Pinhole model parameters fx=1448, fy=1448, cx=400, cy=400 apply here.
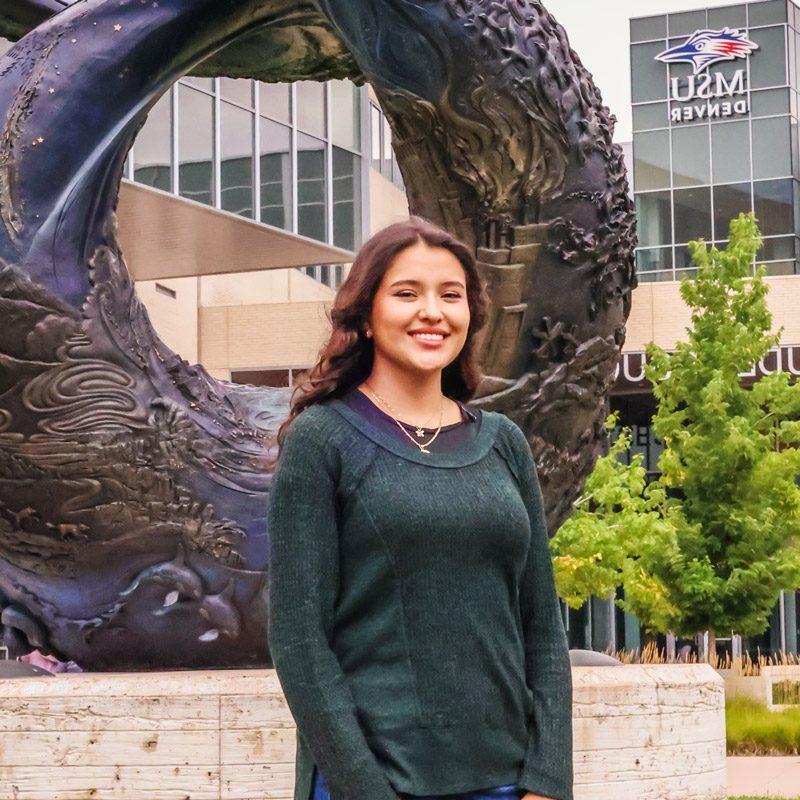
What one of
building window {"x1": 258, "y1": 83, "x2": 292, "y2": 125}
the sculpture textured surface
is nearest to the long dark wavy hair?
the sculpture textured surface

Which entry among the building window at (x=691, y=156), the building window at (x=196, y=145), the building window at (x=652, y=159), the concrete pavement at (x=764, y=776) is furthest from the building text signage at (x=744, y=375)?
the concrete pavement at (x=764, y=776)

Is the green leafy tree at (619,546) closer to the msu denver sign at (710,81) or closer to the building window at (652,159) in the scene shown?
the building window at (652,159)

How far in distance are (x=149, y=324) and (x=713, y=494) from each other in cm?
1638

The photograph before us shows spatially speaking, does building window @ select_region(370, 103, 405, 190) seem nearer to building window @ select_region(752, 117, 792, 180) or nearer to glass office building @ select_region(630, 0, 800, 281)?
glass office building @ select_region(630, 0, 800, 281)

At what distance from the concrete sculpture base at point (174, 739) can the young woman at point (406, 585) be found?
233cm

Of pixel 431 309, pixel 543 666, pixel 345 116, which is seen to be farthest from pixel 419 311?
pixel 345 116

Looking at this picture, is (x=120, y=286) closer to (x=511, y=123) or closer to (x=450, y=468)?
(x=511, y=123)

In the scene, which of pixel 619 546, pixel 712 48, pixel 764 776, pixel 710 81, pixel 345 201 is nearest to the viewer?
pixel 764 776

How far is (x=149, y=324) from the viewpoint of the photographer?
5.96 m

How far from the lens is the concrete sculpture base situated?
196 inches

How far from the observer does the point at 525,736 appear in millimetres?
2729

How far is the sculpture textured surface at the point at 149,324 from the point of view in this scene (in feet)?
18.6

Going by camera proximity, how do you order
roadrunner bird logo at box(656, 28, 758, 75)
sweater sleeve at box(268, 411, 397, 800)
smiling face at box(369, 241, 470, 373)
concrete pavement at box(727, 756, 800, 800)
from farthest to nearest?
roadrunner bird logo at box(656, 28, 758, 75), concrete pavement at box(727, 756, 800, 800), smiling face at box(369, 241, 470, 373), sweater sleeve at box(268, 411, 397, 800)

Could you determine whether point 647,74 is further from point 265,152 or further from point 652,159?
point 265,152
